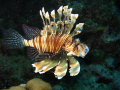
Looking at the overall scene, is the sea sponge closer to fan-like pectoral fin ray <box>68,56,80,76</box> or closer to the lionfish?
the lionfish

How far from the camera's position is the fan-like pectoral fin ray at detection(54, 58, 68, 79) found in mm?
2357

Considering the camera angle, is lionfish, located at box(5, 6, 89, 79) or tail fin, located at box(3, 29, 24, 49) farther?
tail fin, located at box(3, 29, 24, 49)

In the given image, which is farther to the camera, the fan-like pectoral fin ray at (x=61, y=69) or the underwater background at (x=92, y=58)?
the underwater background at (x=92, y=58)

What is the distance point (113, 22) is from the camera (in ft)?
20.1

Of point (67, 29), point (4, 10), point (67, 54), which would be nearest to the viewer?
point (67, 54)

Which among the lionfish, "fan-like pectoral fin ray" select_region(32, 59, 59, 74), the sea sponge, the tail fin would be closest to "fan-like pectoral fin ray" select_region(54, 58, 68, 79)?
the lionfish

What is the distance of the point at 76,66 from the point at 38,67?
917 millimetres

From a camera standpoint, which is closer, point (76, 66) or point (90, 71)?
point (76, 66)

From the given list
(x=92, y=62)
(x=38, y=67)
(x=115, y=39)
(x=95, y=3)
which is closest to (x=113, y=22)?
(x=115, y=39)

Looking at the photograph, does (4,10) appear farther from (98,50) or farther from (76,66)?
(76,66)

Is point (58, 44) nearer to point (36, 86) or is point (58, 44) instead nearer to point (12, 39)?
point (36, 86)

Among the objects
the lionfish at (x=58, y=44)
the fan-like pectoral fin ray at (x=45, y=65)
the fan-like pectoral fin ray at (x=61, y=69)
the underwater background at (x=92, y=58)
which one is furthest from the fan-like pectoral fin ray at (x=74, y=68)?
the underwater background at (x=92, y=58)

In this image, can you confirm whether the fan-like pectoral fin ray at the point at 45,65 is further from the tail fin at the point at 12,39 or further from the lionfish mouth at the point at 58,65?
the tail fin at the point at 12,39

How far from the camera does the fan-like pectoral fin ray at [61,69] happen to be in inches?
92.8
